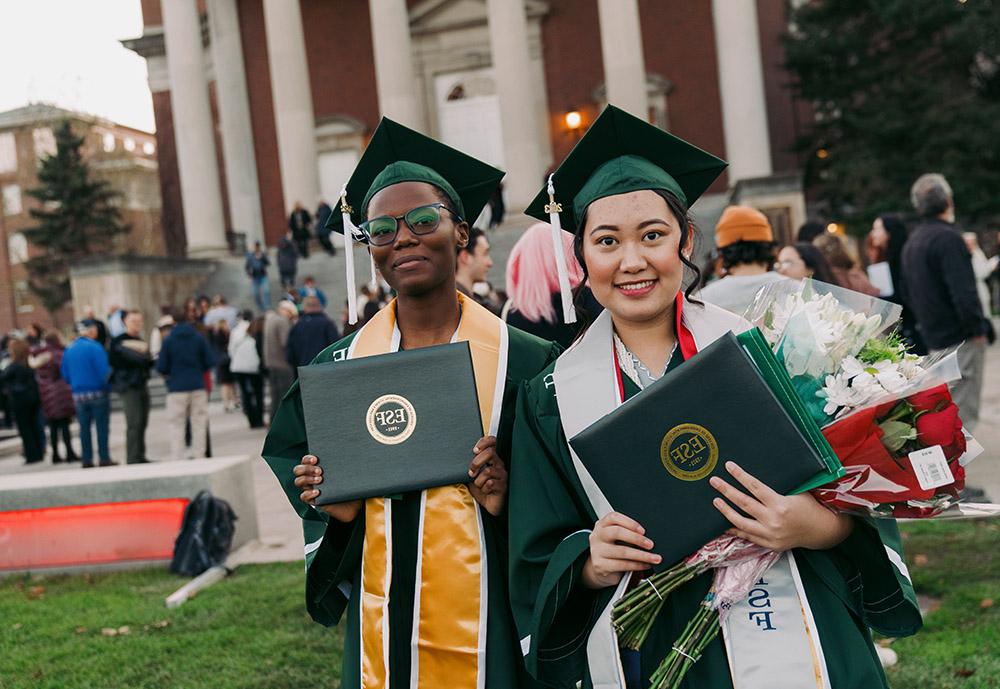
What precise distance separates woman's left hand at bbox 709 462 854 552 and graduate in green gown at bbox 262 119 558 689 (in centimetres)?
74

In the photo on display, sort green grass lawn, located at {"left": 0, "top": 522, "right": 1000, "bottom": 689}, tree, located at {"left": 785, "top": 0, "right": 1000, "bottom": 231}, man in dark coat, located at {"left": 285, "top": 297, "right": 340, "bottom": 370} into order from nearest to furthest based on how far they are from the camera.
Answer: green grass lawn, located at {"left": 0, "top": 522, "right": 1000, "bottom": 689}
man in dark coat, located at {"left": 285, "top": 297, "right": 340, "bottom": 370}
tree, located at {"left": 785, "top": 0, "right": 1000, "bottom": 231}

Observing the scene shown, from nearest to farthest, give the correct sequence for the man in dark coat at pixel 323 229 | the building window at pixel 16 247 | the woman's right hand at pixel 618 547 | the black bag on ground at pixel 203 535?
1. the woman's right hand at pixel 618 547
2. the black bag on ground at pixel 203 535
3. the man in dark coat at pixel 323 229
4. the building window at pixel 16 247

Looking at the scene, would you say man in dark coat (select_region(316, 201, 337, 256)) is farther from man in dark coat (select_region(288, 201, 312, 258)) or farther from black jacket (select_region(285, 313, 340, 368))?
black jacket (select_region(285, 313, 340, 368))

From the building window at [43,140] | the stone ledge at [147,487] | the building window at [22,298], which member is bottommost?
the stone ledge at [147,487]

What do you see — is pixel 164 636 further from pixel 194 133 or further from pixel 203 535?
pixel 194 133

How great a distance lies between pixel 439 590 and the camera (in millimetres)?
2859

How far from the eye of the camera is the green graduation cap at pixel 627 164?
8.27 feet

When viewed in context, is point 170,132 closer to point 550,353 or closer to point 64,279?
point 64,279

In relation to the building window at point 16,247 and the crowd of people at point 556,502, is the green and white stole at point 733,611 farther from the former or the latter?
the building window at point 16,247

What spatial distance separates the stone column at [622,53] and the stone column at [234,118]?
37.2 ft

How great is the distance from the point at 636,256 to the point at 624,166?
275 mm

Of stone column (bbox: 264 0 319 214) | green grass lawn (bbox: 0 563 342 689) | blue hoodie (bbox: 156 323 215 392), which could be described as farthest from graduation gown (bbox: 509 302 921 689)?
stone column (bbox: 264 0 319 214)

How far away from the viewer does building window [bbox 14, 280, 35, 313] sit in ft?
178


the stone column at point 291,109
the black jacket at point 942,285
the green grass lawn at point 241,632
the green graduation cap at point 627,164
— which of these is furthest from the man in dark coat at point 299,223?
the green graduation cap at point 627,164
